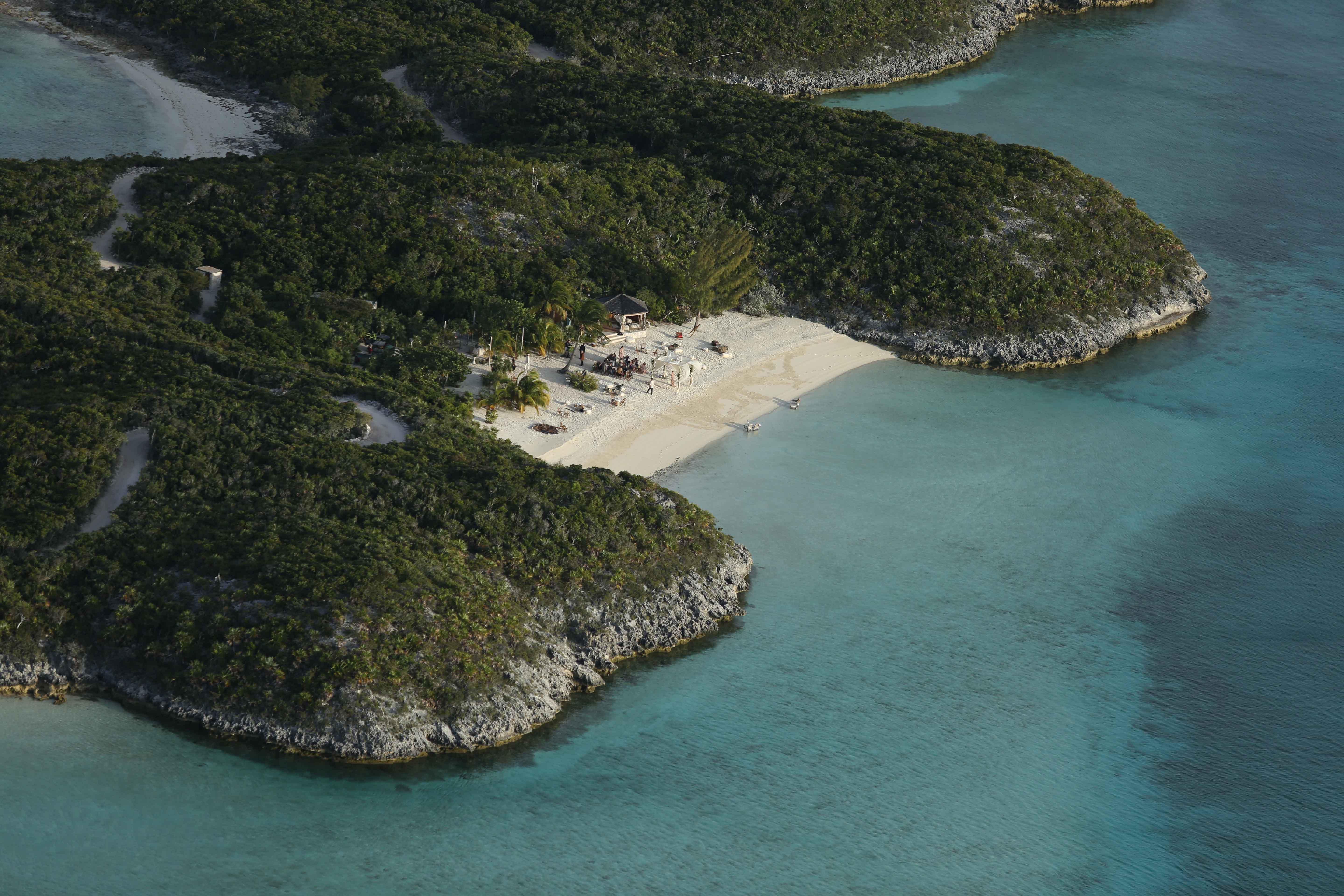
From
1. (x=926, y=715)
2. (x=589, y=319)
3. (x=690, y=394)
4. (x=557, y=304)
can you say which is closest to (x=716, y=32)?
(x=557, y=304)

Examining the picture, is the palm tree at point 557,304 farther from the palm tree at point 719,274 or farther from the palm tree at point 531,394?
the palm tree at point 719,274

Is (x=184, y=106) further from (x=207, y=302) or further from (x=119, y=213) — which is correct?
(x=207, y=302)

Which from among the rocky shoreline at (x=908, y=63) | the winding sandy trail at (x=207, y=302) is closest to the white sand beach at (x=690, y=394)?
the winding sandy trail at (x=207, y=302)

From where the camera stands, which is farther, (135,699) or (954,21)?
(954,21)

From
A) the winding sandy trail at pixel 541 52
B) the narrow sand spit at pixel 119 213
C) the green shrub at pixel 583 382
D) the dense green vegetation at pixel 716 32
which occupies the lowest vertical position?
the green shrub at pixel 583 382

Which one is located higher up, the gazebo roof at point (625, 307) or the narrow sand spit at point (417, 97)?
the narrow sand spit at point (417, 97)

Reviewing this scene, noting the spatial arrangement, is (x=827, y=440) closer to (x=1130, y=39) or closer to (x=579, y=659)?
(x=579, y=659)

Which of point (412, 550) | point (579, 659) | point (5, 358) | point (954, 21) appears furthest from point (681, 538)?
point (954, 21)
